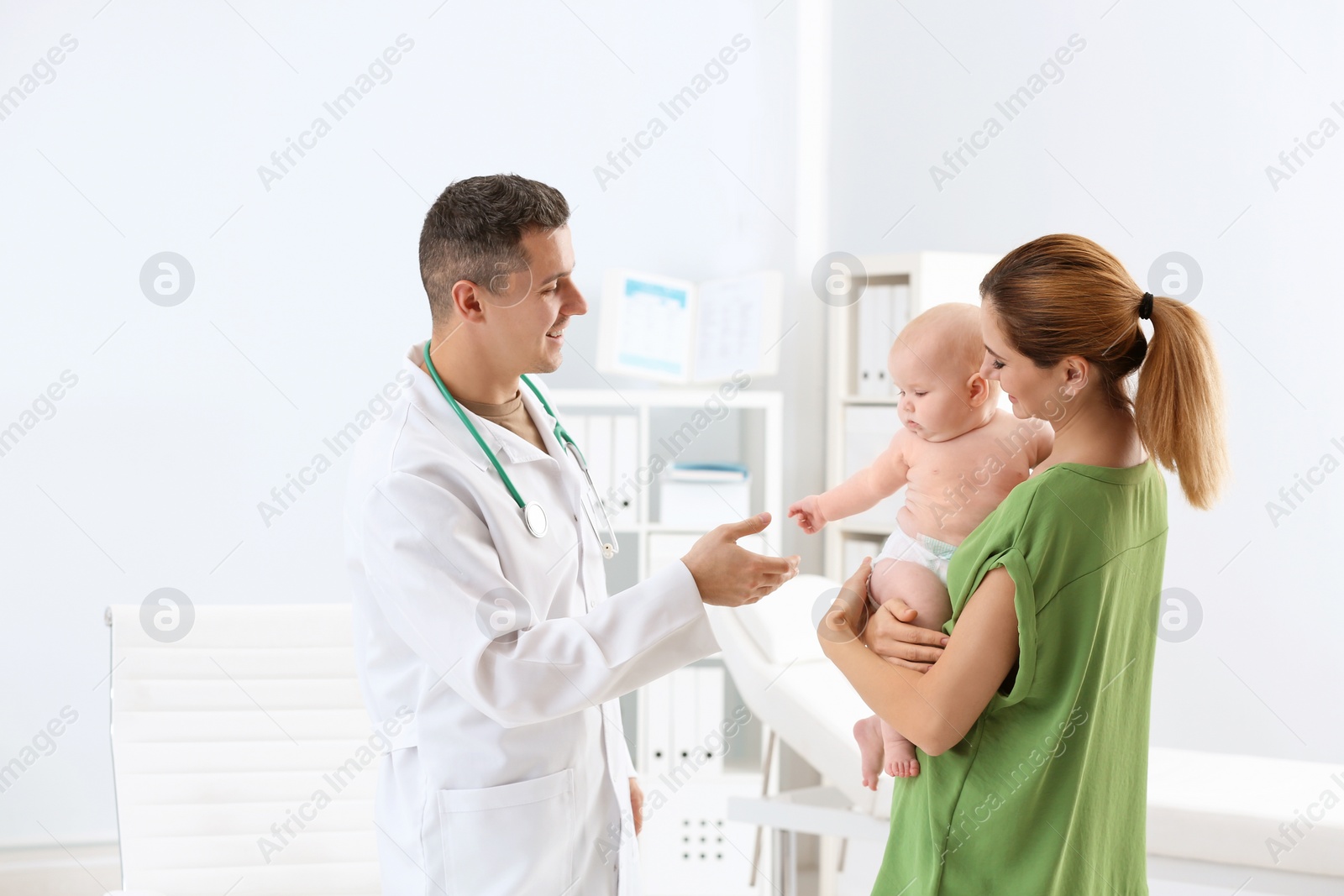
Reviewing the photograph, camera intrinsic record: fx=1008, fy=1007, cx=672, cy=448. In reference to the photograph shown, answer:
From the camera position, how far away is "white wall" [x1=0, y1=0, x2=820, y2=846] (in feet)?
9.04

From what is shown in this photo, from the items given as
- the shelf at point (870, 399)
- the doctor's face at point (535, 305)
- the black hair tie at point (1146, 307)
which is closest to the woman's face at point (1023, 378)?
the black hair tie at point (1146, 307)

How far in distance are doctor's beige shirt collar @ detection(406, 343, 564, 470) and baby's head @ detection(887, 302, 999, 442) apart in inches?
21.0

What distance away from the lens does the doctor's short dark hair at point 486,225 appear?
1.40 meters

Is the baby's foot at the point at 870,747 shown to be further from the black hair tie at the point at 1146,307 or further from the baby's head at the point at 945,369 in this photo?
the black hair tie at the point at 1146,307

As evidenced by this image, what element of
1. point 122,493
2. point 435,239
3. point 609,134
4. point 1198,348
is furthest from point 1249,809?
point 122,493

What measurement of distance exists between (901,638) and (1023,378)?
12.3 inches

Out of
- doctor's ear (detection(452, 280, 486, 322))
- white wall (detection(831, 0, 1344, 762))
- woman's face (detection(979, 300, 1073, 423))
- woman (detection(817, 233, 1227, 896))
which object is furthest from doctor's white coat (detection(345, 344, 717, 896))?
white wall (detection(831, 0, 1344, 762))

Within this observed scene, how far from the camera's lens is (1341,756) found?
249cm

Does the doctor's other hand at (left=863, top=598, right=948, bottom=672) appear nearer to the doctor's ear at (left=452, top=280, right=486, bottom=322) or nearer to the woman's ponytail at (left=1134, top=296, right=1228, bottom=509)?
the woman's ponytail at (left=1134, top=296, right=1228, bottom=509)

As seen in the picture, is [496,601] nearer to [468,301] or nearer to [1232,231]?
[468,301]

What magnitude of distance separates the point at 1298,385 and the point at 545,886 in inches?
88.0

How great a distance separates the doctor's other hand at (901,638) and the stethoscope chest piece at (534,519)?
0.46m

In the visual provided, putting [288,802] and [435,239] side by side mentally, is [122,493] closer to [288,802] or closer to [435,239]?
[288,802]

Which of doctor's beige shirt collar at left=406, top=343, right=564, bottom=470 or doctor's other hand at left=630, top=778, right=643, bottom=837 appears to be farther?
doctor's other hand at left=630, top=778, right=643, bottom=837
